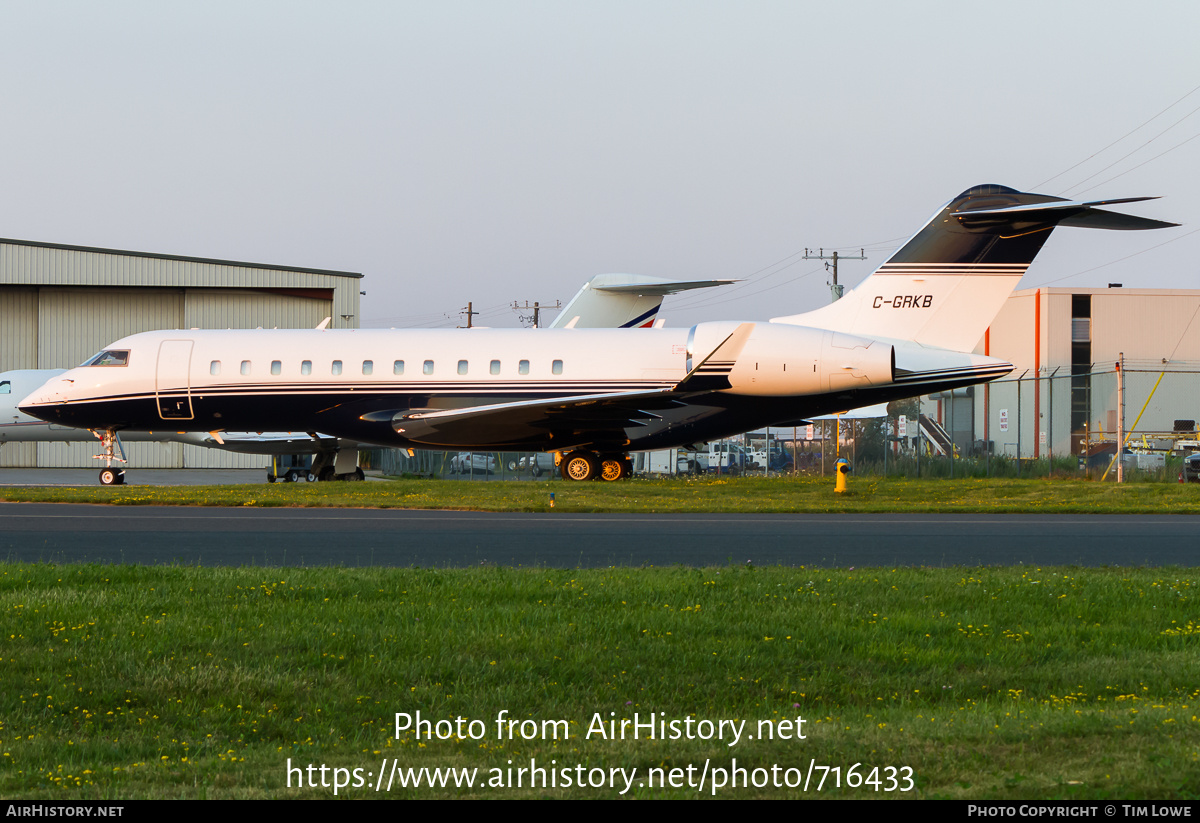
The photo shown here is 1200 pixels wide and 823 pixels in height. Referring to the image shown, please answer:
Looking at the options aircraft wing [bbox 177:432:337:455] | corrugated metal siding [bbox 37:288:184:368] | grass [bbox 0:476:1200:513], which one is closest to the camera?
grass [bbox 0:476:1200:513]

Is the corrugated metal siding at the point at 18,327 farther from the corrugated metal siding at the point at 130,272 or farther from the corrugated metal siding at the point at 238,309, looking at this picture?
the corrugated metal siding at the point at 238,309

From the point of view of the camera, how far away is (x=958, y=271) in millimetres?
22391

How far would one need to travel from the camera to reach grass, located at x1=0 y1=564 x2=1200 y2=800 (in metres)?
4.35

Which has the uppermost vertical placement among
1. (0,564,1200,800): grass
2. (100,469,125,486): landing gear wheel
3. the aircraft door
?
the aircraft door

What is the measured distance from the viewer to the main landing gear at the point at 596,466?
80.3ft

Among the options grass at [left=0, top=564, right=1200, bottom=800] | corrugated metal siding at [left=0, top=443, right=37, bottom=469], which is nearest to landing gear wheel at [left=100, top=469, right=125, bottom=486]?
grass at [left=0, top=564, right=1200, bottom=800]

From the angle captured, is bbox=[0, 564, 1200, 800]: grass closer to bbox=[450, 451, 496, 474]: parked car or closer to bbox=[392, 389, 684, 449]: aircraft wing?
bbox=[392, 389, 684, 449]: aircraft wing

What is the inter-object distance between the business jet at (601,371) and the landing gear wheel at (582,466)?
3 centimetres

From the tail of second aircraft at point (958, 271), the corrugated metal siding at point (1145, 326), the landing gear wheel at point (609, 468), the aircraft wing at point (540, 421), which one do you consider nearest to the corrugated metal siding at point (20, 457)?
the aircraft wing at point (540, 421)

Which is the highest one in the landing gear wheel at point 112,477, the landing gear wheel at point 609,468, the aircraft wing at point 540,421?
the aircraft wing at point 540,421

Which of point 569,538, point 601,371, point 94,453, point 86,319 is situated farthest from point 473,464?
point 569,538

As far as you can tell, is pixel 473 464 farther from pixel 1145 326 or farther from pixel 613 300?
pixel 1145 326

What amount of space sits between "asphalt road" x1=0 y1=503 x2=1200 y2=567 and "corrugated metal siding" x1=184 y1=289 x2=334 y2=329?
1387 inches
